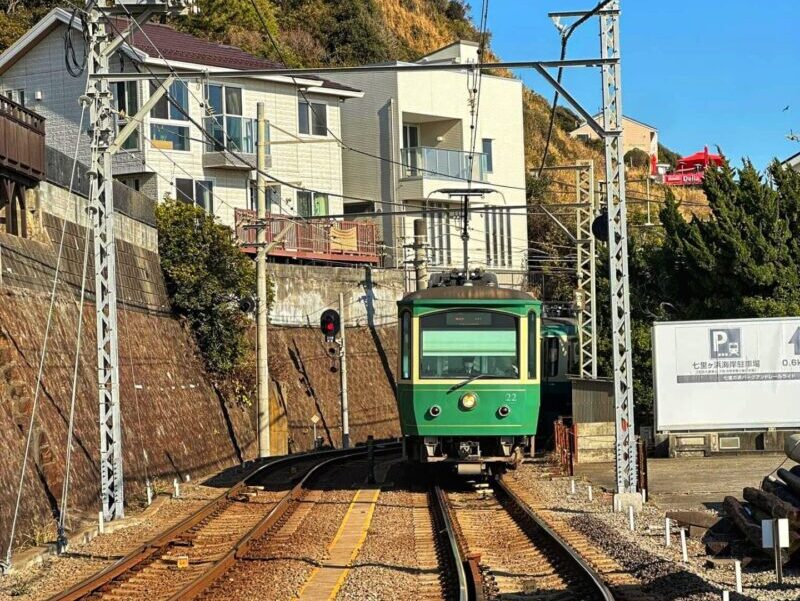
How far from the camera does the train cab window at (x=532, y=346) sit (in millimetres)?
20656

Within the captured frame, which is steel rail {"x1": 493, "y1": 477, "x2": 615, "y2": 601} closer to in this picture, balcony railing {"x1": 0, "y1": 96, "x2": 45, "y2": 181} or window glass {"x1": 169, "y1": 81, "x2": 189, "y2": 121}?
balcony railing {"x1": 0, "y1": 96, "x2": 45, "y2": 181}

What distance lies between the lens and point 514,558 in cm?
1406

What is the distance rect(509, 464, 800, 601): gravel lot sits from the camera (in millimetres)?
11359

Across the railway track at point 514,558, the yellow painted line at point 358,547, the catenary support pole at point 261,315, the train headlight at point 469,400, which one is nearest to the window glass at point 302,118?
the catenary support pole at point 261,315

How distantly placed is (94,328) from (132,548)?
922 centimetres

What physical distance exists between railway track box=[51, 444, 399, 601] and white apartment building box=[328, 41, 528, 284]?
26.3 metres

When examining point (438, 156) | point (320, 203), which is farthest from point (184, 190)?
point (438, 156)

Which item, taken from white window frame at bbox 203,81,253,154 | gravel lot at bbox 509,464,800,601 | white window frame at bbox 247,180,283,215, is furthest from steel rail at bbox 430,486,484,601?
white window frame at bbox 247,180,283,215

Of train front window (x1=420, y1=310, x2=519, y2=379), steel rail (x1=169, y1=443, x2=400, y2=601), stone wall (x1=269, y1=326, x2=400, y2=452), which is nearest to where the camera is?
steel rail (x1=169, y1=443, x2=400, y2=601)

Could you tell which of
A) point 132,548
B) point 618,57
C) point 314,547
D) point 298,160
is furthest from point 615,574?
point 298,160

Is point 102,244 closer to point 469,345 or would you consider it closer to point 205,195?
point 469,345

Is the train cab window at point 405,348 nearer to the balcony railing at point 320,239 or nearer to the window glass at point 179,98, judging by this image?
the balcony railing at point 320,239

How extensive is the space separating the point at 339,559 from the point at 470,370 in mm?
6923

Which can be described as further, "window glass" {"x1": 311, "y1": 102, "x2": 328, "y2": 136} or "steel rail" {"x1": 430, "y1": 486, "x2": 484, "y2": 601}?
"window glass" {"x1": 311, "y1": 102, "x2": 328, "y2": 136}
